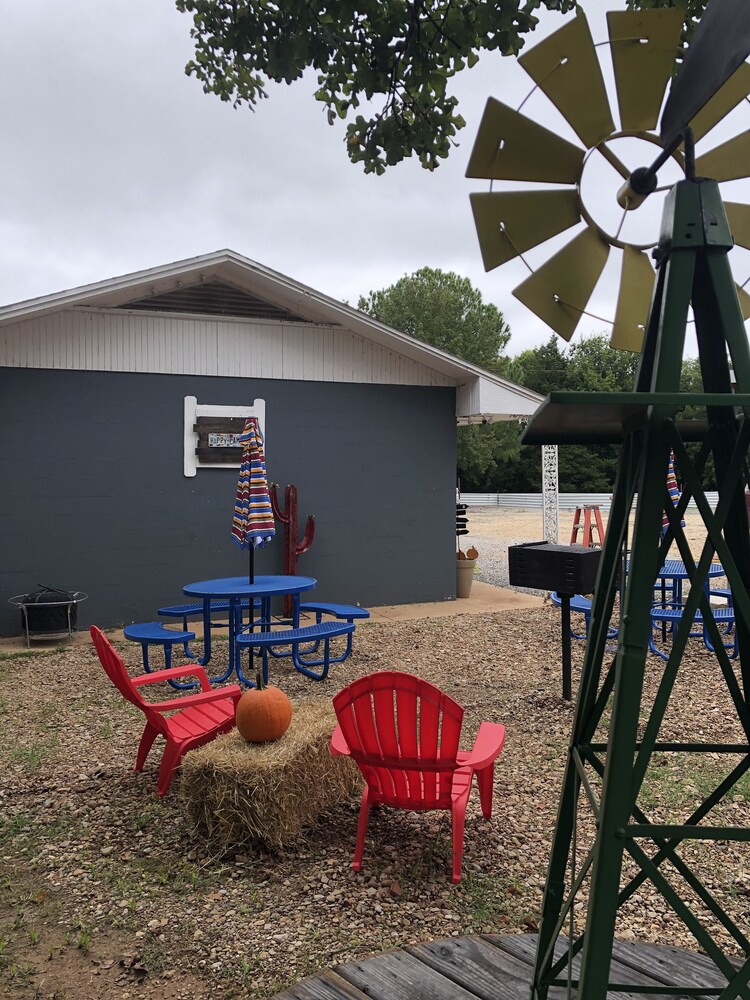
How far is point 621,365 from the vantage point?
150 feet

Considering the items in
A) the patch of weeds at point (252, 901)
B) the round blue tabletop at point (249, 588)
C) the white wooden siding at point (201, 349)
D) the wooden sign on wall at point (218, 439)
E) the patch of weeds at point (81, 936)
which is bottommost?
the patch of weeds at point (252, 901)

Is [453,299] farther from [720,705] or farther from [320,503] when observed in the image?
[720,705]

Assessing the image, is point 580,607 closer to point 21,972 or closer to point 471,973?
point 471,973

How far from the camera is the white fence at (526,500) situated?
3406 centimetres

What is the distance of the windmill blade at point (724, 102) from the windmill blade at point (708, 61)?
322 mm

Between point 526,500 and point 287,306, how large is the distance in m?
28.8

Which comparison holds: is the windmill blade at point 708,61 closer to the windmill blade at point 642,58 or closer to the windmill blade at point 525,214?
the windmill blade at point 642,58

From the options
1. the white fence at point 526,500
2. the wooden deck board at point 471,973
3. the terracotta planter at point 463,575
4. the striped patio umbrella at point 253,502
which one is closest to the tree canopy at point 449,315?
the white fence at point 526,500

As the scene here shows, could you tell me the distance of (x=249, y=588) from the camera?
261 inches

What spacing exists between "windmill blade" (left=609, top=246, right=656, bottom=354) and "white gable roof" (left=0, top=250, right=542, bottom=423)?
7074 mm

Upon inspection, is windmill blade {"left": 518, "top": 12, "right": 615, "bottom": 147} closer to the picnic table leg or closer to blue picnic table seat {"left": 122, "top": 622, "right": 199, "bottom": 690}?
the picnic table leg

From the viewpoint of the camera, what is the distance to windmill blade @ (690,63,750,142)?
210 cm

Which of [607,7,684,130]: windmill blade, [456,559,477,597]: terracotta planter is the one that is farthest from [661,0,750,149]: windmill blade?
[456,559,477,597]: terracotta planter

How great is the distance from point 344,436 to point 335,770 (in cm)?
662
